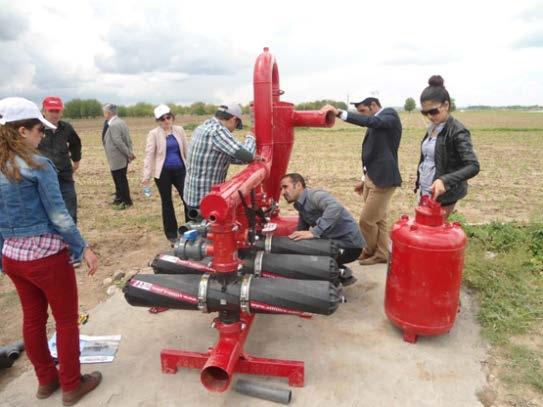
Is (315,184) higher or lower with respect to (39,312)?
lower

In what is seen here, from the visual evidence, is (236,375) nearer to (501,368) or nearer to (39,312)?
(39,312)

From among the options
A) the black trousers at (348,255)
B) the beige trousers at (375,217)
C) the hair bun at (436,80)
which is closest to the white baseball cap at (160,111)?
the beige trousers at (375,217)

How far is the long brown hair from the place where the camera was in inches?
87.7

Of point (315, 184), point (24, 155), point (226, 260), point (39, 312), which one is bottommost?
point (315, 184)

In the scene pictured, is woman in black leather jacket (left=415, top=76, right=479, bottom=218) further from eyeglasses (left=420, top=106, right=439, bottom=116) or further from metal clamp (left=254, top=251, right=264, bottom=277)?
metal clamp (left=254, top=251, right=264, bottom=277)

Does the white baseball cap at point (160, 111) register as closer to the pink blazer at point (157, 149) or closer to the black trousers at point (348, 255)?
the pink blazer at point (157, 149)

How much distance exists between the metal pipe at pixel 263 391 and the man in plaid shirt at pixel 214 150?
1.48 m

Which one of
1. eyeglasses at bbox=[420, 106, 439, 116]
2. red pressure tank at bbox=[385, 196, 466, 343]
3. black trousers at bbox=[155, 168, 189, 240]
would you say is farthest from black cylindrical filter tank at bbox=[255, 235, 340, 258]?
black trousers at bbox=[155, 168, 189, 240]

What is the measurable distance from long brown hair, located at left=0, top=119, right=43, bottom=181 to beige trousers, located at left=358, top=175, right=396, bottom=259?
10.1 ft

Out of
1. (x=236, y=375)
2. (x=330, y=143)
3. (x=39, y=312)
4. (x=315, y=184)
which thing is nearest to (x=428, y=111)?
(x=236, y=375)

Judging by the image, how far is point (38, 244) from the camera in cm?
240

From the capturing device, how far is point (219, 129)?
3568 millimetres

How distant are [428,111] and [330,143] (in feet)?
52.1

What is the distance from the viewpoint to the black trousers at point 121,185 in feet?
24.9
